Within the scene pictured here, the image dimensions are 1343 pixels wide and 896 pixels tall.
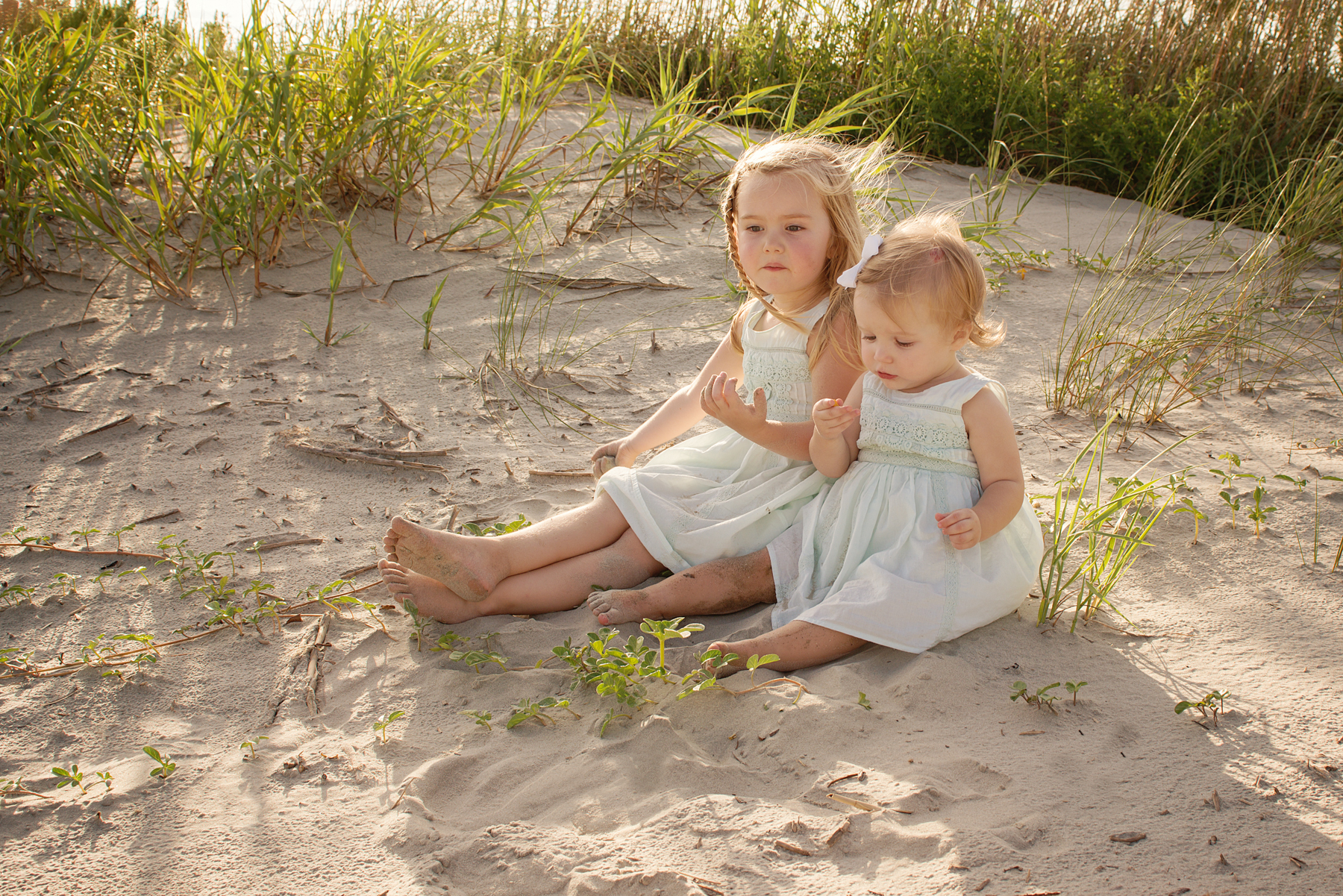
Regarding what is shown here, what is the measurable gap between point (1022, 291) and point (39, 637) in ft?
12.4

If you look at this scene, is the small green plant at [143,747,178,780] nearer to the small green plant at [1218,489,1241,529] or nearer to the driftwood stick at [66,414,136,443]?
the driftwood stick at [66,414,136,443]

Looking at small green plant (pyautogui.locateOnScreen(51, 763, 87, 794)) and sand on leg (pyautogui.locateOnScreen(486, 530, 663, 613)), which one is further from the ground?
sand on leg (pyautogui.locateOnScreen(486, 530, 663, 613))

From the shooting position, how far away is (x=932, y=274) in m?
2.00

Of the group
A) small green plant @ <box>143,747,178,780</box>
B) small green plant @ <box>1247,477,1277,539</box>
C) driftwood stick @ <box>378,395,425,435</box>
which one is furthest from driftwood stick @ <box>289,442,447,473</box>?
small green plant @ <box>1247,477,1277,539</box>

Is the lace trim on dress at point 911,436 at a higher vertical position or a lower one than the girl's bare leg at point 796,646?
higher

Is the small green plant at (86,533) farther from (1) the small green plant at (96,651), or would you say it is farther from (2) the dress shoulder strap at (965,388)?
(2) the dress shoulder strap at (965,388)

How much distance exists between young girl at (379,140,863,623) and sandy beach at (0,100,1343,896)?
0.12 m

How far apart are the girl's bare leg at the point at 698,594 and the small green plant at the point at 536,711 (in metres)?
0.32

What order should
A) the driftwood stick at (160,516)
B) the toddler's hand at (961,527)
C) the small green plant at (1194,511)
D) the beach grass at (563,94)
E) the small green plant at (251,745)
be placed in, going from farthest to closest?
the beach grass at (563,94)
the driftwood stick at (160,516)
the small green plant at (1194,511)
the toddler's hand at (961,527)
the small green plant at (251,745)

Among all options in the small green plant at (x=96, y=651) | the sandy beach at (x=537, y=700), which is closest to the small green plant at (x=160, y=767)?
the sandy beach at (x=537, y=700)

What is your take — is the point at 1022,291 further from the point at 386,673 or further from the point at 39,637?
the point at 39,637

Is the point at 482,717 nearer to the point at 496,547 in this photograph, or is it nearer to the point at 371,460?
the point at 496,547

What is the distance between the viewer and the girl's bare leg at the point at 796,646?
1.98m

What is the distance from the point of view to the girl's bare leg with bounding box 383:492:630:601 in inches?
85.0
